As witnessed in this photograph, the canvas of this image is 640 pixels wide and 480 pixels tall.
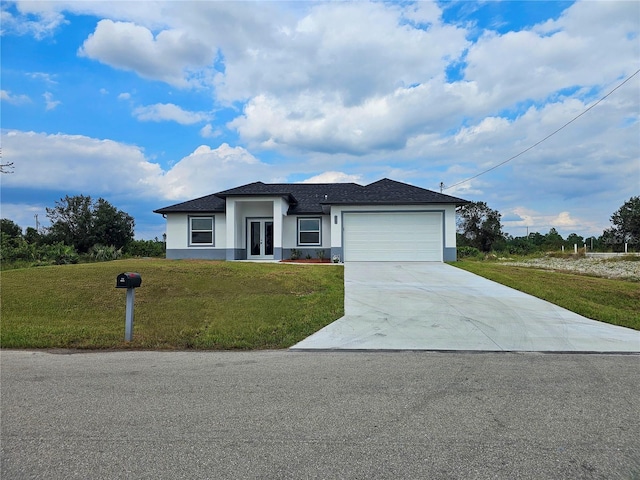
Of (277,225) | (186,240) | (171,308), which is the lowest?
(171,308)

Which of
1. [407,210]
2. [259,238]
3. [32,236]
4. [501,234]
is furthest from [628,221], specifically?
[32,236]

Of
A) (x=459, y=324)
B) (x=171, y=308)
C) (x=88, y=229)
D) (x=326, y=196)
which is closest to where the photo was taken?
(x=459, y=324)

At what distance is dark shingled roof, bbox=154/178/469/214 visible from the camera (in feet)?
64.6

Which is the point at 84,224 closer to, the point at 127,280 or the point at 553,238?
the point at 127,280

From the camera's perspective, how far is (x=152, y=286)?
11.3m

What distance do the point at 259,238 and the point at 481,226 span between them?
27796mm

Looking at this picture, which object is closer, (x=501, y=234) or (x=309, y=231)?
(x=309, y=231)

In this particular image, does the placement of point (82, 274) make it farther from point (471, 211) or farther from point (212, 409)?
point (471, 211)

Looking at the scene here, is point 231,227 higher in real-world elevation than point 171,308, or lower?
higher

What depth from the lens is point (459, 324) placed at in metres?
8.23

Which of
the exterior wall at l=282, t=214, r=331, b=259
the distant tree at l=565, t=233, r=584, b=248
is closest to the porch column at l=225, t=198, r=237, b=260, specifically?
the exterior wall at l=282, t=214, r=331, b=259

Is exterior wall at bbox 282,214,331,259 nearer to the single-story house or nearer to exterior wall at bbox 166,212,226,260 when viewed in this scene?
the single-story house

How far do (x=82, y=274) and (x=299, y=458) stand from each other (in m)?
11.9

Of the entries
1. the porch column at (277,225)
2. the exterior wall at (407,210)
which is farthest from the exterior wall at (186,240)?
the exterior wall at (407,210)
